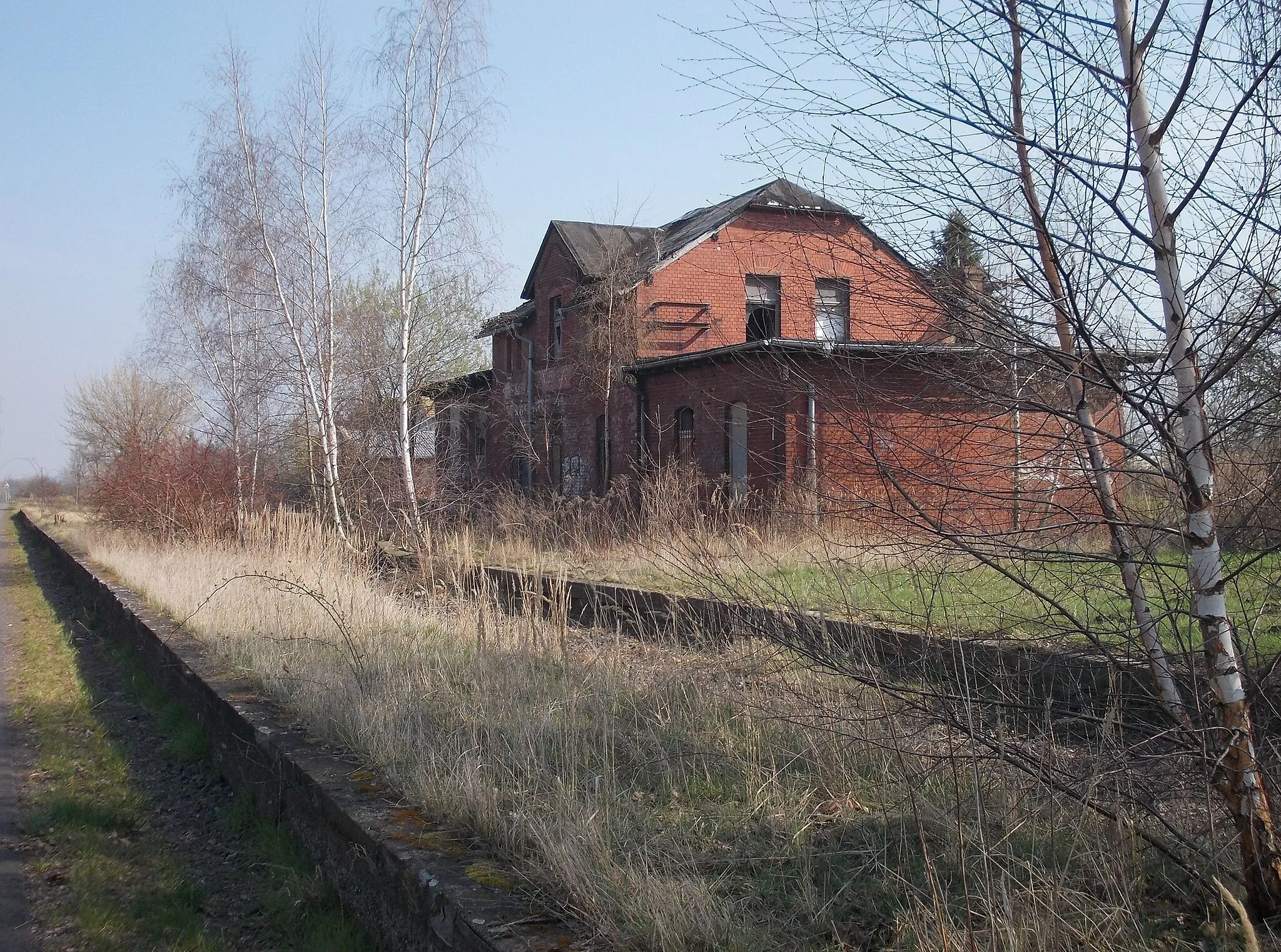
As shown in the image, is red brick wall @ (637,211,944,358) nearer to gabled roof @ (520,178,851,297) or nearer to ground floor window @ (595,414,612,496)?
gabled roof @ (520,178,851,297)

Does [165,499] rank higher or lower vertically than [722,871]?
higher

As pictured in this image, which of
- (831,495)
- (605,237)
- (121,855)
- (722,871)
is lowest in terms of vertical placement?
(121,855)

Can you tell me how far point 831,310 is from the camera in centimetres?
360

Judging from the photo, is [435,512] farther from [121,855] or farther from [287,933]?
[287,933]

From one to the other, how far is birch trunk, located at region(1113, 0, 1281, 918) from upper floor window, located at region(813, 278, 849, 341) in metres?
0.96

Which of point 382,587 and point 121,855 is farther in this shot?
point 382,587

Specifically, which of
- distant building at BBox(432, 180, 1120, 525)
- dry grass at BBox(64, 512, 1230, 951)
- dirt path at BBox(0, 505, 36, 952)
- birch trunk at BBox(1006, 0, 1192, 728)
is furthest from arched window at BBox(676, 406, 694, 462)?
birch trunk at BBox(1006, 0, 1192, 728)

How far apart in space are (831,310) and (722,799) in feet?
6.60

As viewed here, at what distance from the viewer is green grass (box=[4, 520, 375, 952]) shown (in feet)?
13.6

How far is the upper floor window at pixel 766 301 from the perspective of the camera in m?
3.97

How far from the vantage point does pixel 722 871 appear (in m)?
3.53

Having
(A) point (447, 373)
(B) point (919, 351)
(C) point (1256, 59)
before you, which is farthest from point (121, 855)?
(A) point (447, 373)

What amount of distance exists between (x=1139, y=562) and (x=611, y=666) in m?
3.73

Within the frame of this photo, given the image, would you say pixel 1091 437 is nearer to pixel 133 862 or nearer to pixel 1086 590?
pixel 1086 590
